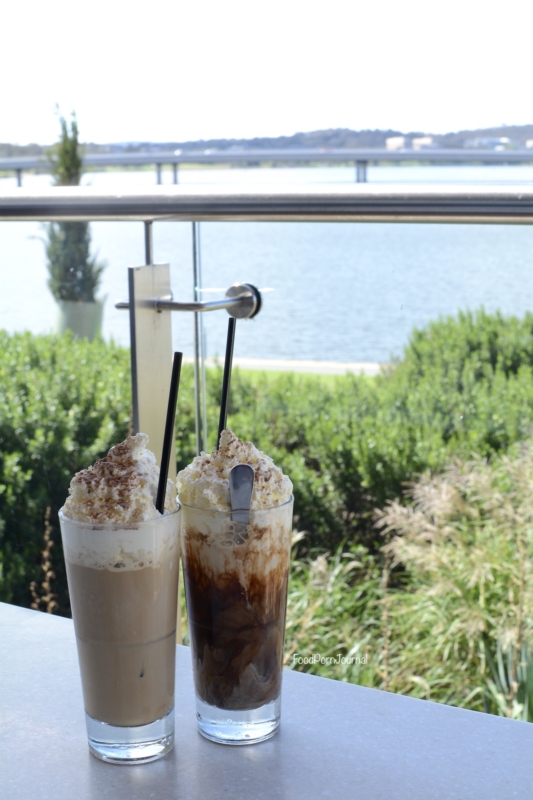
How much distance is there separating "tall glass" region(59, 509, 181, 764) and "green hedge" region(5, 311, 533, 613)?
67.5 inches

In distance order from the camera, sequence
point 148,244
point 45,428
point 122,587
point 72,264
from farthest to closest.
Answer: point 45,428, point 72,264, point 148,244, point 122,587

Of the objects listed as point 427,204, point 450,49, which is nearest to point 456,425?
point 427,204

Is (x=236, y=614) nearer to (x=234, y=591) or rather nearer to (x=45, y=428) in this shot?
(x=234, y=591)

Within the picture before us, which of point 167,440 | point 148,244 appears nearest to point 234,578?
point 167,440

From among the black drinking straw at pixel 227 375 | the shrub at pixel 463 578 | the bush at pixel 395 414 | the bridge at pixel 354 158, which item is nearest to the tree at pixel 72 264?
the bridge at pixel 354 158

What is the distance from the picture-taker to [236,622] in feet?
1.96

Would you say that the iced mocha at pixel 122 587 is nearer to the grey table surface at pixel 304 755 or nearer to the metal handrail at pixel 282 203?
the grey table surface at pixel 304 755

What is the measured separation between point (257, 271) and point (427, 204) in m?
1.10

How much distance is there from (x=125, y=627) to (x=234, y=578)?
8 cm

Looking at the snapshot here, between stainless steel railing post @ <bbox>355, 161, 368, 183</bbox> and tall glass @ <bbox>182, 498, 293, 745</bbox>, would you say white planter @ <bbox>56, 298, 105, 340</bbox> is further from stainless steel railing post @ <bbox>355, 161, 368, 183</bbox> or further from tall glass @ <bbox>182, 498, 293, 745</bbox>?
tall glass @ <bbox>182, 498, 293, 745</bbox>

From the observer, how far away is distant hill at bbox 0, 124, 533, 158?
4.25 meters

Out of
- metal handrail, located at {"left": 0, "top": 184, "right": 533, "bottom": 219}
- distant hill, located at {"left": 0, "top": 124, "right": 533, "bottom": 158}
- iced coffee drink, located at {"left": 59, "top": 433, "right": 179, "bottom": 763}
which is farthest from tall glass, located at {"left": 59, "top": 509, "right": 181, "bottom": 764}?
distant hill, located at {"left": 0, "top": 124, "right": 533, "bottom": 158}

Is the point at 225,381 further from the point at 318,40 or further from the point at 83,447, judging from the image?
the point at 318,40

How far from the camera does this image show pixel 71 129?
4453 mm
